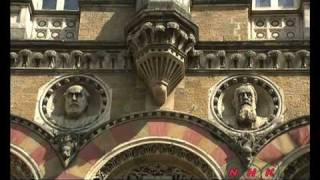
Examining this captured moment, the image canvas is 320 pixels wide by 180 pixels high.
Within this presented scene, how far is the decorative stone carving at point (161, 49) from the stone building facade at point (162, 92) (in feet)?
0.06

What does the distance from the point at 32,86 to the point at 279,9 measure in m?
4.97

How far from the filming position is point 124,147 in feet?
59.5

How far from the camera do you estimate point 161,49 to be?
18.6 m

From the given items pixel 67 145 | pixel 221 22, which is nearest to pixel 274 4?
pixel 221 22

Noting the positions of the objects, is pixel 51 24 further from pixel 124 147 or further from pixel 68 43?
pixel 124 147

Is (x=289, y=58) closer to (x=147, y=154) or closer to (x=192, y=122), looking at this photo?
(x=192, y=122)

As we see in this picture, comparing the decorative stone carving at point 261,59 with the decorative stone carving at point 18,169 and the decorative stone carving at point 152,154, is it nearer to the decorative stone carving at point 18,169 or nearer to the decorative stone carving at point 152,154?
the decorative stone carving at point 152,154

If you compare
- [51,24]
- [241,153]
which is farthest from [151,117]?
[51,24]

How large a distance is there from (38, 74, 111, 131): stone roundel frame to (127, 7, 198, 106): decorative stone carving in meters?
0.78

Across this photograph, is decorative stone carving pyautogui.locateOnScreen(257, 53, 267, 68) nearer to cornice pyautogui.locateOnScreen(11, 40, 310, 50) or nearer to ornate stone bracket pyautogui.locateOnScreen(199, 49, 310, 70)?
ornate stone bracket pyautogui.locateOnScreen(199, 49, 310, 70)

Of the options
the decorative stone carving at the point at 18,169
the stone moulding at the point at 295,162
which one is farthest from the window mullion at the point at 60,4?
the stone moulding at the point at 295,162

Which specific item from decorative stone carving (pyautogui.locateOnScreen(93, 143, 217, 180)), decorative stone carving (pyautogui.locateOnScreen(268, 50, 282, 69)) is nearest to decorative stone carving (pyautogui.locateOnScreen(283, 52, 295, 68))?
decorative stone carving (pyautogui.locateOnScreen(268, 50, 282, 69))

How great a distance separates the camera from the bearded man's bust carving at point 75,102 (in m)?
18.7

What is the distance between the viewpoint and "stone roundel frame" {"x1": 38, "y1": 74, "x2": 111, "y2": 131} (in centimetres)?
1867
